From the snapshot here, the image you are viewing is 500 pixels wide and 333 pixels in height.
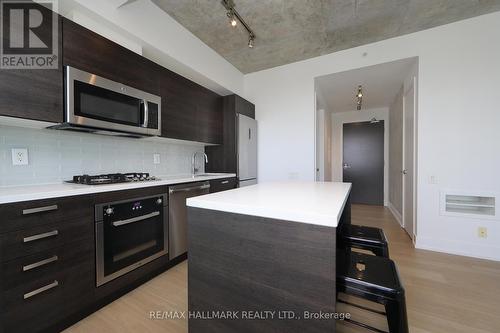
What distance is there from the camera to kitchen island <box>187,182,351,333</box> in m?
0.77

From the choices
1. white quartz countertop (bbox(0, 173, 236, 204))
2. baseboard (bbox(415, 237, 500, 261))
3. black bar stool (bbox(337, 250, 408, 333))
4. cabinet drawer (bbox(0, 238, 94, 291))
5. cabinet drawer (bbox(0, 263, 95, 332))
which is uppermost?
white quartz countertop (bbox(0, 173, 236, 204))

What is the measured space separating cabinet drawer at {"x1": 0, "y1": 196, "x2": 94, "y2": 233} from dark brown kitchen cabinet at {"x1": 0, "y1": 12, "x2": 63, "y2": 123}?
1.88 ft

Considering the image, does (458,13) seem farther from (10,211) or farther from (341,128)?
(10,211)

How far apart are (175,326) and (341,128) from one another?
19.1ft

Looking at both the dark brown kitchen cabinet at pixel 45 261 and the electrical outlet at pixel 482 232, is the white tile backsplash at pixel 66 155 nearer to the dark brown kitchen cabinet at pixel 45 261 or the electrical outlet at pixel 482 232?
the dark brown kitchen cabinet at pixel 45 261

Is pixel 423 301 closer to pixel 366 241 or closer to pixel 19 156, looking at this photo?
pixel 366 241

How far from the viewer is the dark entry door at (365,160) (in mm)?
5245

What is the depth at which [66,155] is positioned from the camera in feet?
5.75

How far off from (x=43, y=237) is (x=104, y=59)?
4.60 feet

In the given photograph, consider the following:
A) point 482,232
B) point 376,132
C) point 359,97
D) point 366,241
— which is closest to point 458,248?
point 482,232

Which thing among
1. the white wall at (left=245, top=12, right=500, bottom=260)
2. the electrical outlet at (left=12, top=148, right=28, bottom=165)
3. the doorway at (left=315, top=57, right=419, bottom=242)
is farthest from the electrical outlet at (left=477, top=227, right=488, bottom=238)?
the electrical outlet at (left=12, top=148, right=28, bottom=165)

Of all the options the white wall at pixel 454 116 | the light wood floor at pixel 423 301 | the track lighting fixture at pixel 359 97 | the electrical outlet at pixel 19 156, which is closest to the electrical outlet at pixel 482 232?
the white wall at pixel 454 116

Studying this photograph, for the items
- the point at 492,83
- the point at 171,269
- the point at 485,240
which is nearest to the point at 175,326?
the point at 171,269

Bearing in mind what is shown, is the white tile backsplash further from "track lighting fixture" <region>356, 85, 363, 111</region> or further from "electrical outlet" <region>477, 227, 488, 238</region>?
"electrical outlet" <region>477, 227, 488, 238</region>
